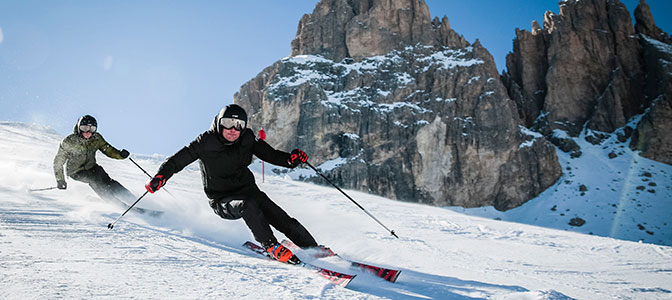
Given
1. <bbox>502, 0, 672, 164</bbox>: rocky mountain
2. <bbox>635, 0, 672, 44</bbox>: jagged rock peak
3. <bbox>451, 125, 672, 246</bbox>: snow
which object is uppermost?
<bbox>635, 0, 672, 44</bbox>: jagged rock peak

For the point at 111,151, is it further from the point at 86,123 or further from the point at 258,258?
the point at 258,258

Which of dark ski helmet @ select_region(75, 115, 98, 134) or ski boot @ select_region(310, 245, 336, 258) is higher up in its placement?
dark ski helmet @ select_region(75, 115, 98, 134)

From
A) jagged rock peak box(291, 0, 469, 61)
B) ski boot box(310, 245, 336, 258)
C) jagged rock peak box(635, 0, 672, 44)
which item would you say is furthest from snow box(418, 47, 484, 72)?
ski boot box(310, 245, 336, 258)

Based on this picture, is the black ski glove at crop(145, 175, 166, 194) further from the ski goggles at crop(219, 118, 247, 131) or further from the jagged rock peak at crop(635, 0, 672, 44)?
the jagged rock peak at crop(635, 0, 672, 44)

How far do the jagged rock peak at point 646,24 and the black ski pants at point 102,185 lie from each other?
307 ft

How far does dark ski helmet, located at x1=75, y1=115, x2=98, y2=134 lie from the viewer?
6572 mm

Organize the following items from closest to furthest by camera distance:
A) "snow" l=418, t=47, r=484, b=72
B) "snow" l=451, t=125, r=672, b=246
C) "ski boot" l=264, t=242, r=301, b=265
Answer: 1. "ski boot" l=264, t=242, r=301, b=265
2. "snow" l=451, t=125, r=672, b=246
3. "snow" l=418, t=47, r=484, b=72

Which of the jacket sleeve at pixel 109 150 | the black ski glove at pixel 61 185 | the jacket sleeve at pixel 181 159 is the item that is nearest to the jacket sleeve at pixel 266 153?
the jacket sleeve at pixel 181 159

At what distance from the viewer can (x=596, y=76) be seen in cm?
6669

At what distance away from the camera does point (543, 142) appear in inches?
2405

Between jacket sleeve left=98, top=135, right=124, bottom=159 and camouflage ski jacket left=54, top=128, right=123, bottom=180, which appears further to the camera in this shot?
jacket sleeve left=98, top=135, right=124, bottom=159

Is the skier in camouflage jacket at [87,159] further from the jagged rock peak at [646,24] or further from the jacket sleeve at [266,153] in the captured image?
the jagged rock peak at [646,24]

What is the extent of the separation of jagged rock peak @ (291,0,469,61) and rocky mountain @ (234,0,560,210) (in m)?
0.22

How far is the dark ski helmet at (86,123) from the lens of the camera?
6572mm
